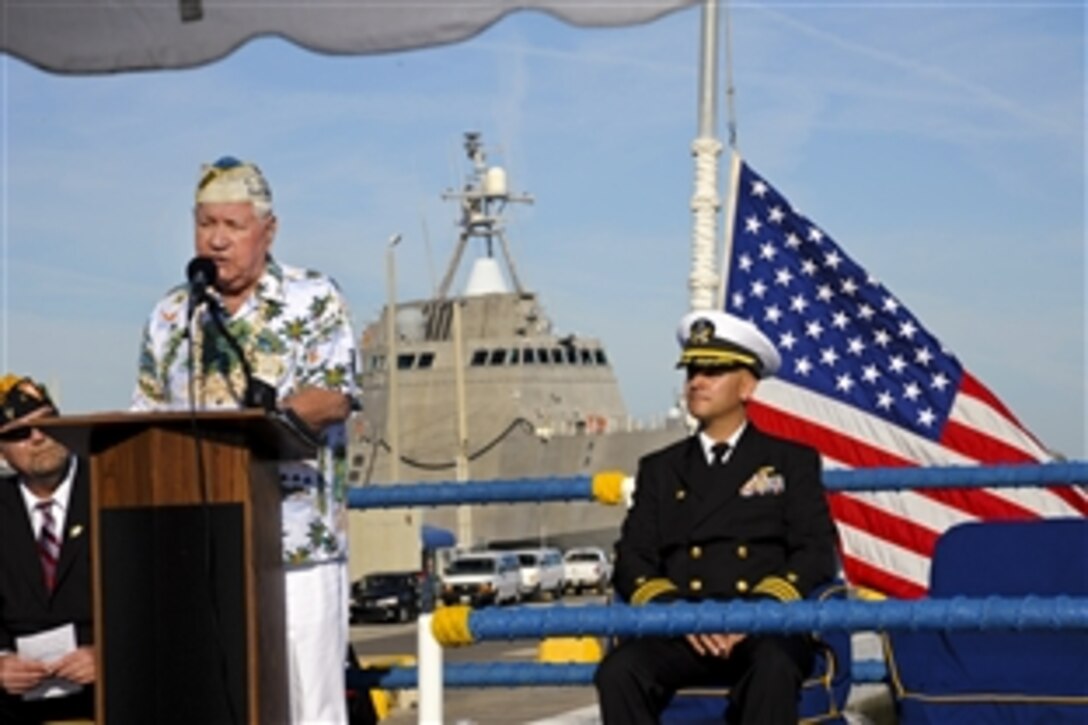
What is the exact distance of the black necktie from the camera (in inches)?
241

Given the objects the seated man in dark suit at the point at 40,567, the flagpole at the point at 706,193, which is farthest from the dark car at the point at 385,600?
the seated man in dark suit at the point at 40,567

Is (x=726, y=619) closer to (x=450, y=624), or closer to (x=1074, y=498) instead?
(x=450, y=624)

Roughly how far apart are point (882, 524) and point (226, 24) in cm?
359

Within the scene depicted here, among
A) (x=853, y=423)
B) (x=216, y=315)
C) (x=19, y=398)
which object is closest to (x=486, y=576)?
(x=853, y=423)

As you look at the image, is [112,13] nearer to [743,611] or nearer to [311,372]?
[311,372]

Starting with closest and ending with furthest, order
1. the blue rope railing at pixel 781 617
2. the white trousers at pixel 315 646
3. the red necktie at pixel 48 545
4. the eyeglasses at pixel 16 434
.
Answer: the blue rope railing at pixel 781 617
the white trousers at pixel 315 646
the red necktie at pixel 48 545
the eyeglasses at pixel 16 434

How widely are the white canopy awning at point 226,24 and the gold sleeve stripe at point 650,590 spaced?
209 cm

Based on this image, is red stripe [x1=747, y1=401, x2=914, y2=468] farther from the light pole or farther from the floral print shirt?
the light pole

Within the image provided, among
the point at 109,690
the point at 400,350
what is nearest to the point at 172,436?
the point at 109,690

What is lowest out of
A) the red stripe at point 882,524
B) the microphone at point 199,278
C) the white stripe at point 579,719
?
the white stripe at point 579,719

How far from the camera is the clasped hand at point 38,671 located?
6.17 meters

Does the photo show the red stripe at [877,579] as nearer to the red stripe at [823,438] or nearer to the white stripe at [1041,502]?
the red stripe at [823,438]

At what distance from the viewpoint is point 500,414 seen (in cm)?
7275

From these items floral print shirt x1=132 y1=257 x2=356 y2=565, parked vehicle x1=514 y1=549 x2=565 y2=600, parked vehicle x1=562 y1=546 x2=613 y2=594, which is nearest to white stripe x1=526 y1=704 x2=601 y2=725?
floral print shirt x1=132 y1=257 x2=356 y2=565
